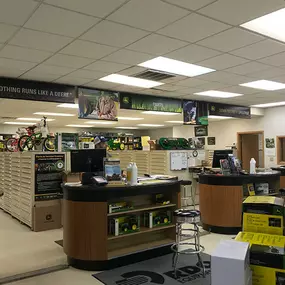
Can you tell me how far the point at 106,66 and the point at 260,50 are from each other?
2515mm

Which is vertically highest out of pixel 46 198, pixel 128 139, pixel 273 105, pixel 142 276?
pixel 273 105

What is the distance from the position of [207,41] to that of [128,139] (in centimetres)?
1217

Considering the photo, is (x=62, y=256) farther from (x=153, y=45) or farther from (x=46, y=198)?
(x=153, y=45)

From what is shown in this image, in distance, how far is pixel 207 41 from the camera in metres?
4.25

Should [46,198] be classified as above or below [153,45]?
below

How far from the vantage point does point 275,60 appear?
5.18m

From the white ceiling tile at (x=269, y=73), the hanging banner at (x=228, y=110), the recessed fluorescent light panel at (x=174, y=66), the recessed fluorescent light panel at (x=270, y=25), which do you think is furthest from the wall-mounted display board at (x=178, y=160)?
the recessed fluorescent light panel at (x=270, y=25)

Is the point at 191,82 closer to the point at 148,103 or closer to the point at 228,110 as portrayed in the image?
the point at 148,103

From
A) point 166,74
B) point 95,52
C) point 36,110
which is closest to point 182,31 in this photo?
point 95,52

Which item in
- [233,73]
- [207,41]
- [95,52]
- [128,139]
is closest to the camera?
[207,41]

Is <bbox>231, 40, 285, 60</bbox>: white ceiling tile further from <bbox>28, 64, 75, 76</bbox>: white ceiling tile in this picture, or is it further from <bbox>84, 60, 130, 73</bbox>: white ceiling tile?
<bbox>28, 64, 75, 76</bbox>: white ceiling tile

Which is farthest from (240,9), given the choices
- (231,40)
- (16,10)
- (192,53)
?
(16,10)

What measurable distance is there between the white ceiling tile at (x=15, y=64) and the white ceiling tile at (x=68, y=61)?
372 mm

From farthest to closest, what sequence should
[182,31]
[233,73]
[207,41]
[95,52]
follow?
[233,73] < [95,52] < [207,41] < [182,31]
